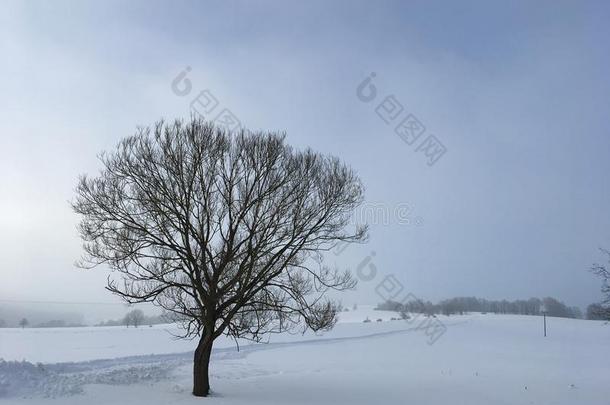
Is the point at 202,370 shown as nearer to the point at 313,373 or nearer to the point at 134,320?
the point at 313,373

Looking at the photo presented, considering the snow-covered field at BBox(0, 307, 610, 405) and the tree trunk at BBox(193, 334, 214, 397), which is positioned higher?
the tree trunk at BBox(193, 334, 214, 397)

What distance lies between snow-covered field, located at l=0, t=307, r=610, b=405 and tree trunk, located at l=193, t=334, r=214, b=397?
14.6 inches

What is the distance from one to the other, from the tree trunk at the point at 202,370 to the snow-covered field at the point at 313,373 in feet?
1.21

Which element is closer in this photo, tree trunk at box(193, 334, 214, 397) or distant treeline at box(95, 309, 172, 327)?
tree trunk at box(193, 334, 214, 397)

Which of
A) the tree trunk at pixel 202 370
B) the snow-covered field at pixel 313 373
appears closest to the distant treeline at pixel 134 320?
the snow-covered field at pixel 313 373

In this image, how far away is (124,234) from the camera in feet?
46.7

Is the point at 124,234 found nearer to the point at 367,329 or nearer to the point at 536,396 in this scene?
the point at 536,396

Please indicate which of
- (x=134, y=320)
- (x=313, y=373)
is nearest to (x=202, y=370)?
(x=313, y=373)

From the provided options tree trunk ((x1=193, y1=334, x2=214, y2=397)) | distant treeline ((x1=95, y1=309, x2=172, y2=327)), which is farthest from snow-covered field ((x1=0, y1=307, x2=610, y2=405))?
distant treeline ((x1=95, y1=309, x2=172, y2=327))

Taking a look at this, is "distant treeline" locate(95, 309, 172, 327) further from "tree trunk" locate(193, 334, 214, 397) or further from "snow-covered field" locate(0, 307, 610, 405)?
"tree trunk" locate(193, 334, 214, 397)

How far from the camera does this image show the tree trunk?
14117 millimetres

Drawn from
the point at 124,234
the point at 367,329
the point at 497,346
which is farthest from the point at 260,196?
the point at 367,329

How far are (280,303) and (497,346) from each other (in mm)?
36682

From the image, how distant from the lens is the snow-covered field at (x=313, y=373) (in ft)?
46.3
